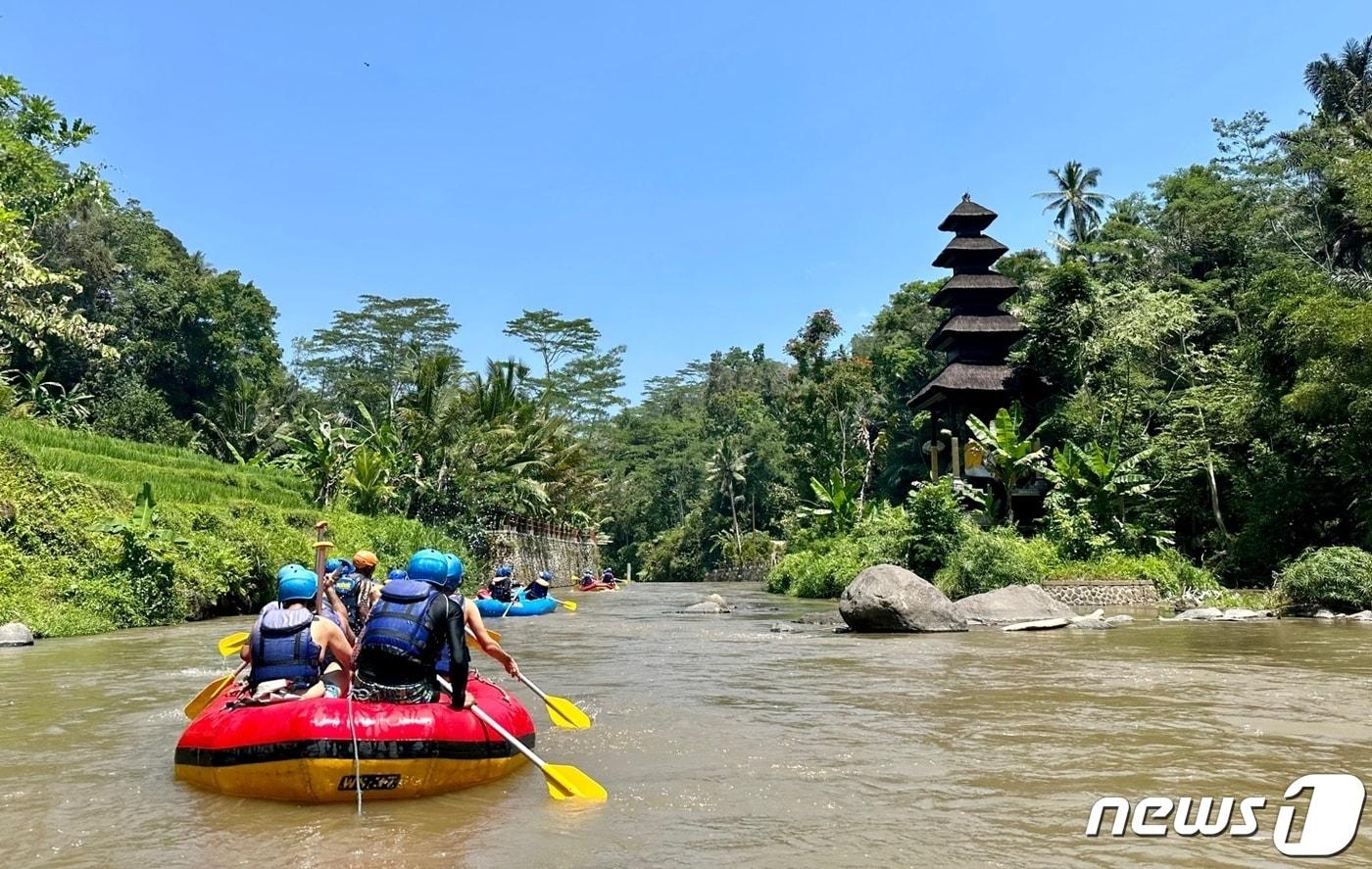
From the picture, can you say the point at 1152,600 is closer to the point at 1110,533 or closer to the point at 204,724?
the point at 1110,533

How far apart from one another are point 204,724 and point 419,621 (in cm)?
147

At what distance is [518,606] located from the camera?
23016 mm

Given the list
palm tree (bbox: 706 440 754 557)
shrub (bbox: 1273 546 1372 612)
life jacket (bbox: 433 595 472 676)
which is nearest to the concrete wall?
palm tree (bbox: 706 440 754 557)

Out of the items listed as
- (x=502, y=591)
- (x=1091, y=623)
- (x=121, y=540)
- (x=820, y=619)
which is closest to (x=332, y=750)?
(x=121, y=540)

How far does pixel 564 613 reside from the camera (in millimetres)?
24344

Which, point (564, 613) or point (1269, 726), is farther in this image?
point (564, 613)

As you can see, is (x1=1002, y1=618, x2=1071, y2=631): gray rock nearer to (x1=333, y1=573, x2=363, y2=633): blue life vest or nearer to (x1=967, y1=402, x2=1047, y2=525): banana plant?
(x1=967, y1=402, x2=1047, y2=525): banana plant

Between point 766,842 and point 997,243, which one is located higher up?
point 997,243

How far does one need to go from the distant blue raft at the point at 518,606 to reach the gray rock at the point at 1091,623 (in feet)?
38.5

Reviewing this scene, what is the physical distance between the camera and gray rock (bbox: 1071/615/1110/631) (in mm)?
17138

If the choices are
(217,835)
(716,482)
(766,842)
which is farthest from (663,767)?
(716,482)

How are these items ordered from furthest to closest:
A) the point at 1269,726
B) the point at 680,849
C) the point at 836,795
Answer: the point at 1269,726
the point at 836,795
the point at 680,849

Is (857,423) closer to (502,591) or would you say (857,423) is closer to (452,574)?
(502,591)

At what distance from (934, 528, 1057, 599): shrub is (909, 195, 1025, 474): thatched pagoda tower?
6480 mm
